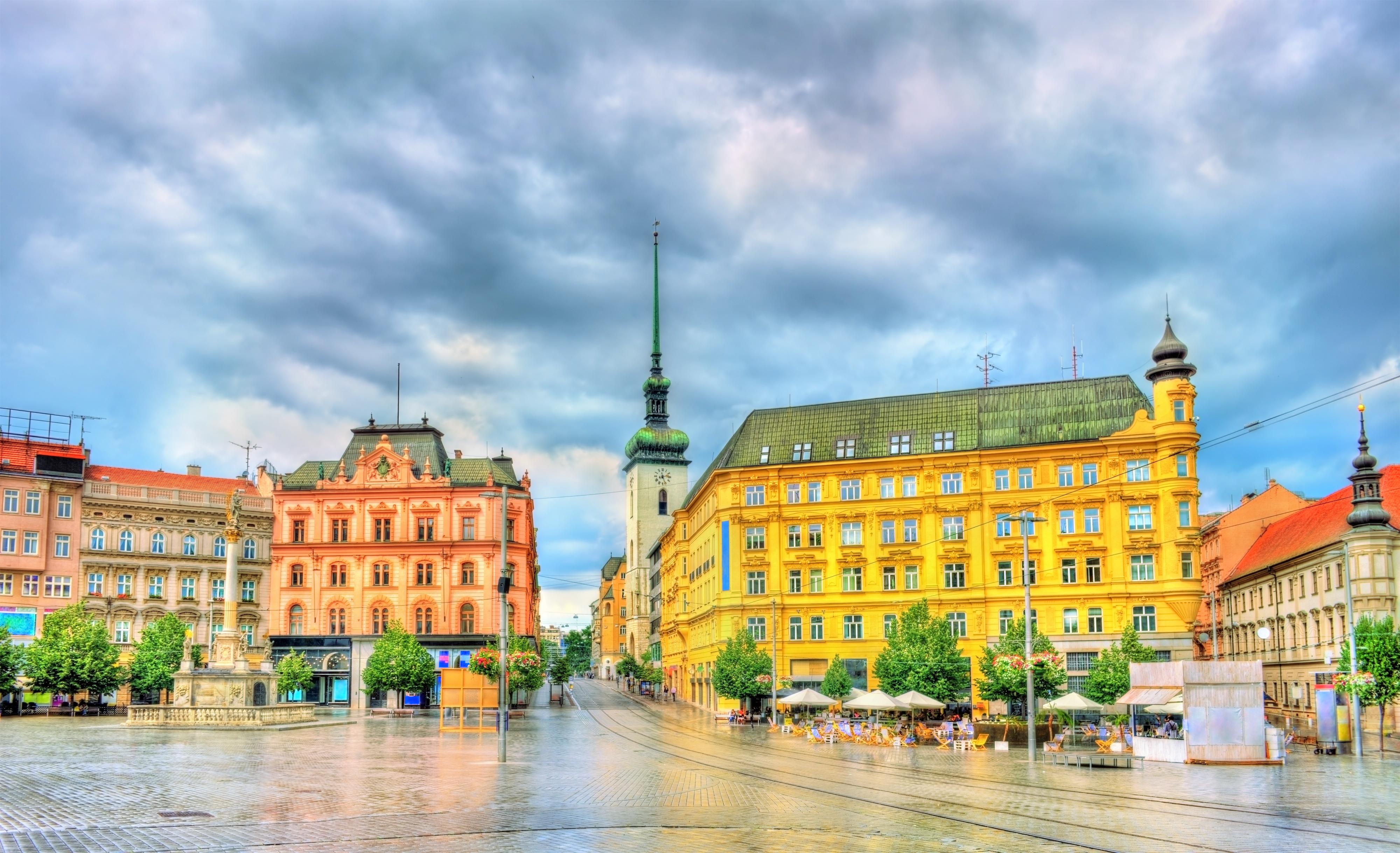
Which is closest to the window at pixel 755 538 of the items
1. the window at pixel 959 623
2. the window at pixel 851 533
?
the window at pixel 851 533

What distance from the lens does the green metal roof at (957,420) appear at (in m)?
69.4

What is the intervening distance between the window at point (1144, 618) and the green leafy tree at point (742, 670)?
64.3 ft

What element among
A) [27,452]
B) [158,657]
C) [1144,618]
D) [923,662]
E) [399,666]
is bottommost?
[399,666]

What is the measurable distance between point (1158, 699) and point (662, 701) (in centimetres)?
6634

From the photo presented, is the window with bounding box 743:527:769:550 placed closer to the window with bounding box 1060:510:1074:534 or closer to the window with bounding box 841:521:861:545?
the window with bounding box 841:521:861:545

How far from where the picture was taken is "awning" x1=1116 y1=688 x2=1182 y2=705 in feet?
135

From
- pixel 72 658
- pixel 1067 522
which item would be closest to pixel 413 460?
pixel 72 658

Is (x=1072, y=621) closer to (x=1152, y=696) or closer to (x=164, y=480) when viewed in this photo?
(x=1152, y=696)

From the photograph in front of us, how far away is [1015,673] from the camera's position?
5206 cm

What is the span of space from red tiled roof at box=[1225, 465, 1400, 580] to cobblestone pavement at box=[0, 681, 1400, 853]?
2344 cm

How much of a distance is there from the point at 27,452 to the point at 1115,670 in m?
69.7

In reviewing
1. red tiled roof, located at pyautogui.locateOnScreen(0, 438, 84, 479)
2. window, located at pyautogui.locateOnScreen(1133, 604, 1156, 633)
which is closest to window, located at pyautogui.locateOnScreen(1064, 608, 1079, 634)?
window, located at pyautogui.locateOnScreen(1133, 604, 1156, 633)

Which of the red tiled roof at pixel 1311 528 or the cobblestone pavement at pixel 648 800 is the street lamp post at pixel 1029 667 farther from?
the red tiled roof at pixel 1311 528

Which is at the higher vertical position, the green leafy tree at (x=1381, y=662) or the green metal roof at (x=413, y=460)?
the green metal roof at (x=413, y=460)
